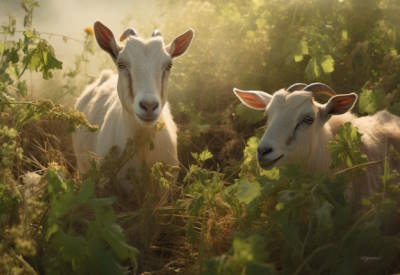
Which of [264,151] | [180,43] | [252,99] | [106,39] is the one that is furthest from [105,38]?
[264,151]

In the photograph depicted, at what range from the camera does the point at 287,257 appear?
411 cm

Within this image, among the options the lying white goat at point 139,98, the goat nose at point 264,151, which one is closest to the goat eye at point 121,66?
the lying white goat at point 139,98

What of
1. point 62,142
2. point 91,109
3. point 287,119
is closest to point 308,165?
point 287,119

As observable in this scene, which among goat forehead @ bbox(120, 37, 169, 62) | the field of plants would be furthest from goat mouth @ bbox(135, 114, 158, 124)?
goat forehead @ bbox(120, 37, 169, 62)

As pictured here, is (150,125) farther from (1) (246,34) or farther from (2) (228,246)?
(1) (246,34)

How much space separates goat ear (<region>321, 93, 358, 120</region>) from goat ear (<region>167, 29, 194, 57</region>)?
5.21 ft

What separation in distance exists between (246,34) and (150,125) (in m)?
3.03

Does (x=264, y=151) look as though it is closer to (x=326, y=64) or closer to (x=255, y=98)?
(x=255, y=98)

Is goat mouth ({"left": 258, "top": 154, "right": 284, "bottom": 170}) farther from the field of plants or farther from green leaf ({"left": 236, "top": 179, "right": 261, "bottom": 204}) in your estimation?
green leaf ({"left": 236, "top": 179, "right": 261, "bottom": 204})

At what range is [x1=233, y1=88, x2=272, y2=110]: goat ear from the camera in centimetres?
589

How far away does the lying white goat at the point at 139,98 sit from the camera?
5531mm

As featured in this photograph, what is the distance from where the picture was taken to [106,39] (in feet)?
20.0

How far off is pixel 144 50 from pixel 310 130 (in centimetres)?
166

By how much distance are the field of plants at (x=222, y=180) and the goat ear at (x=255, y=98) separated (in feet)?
1.38
